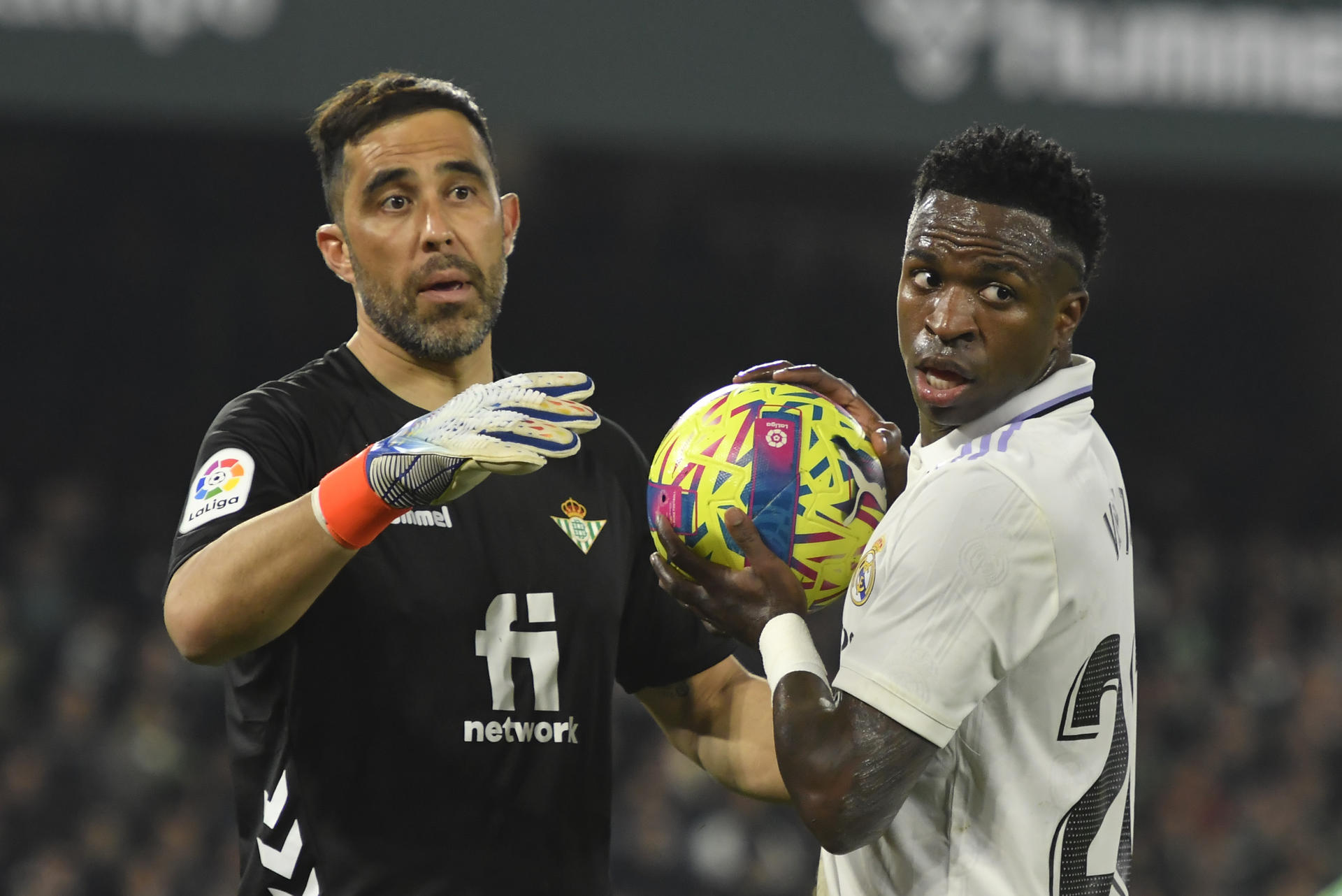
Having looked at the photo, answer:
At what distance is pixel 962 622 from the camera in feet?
8.44

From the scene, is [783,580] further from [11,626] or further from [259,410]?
[11,626]

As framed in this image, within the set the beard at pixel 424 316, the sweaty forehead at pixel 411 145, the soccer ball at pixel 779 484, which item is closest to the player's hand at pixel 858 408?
the soccer ball at pixel 779 484

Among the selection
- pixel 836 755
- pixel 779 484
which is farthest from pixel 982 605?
pixel 779 484

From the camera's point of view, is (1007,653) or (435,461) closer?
(1007,653)

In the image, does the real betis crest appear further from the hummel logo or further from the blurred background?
the blurred background

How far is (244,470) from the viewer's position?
3010 millimetres

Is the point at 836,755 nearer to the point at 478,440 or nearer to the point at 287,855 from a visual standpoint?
the point at 478,440

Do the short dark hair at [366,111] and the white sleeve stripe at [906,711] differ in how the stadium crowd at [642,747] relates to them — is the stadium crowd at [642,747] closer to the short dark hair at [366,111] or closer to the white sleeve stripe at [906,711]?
the short dark hair at [366,111]

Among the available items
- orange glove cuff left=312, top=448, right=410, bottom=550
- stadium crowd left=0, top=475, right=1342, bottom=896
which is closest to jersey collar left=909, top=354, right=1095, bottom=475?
orange glove cuff left=312, top=448, right=410, bottom=550

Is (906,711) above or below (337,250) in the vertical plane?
below

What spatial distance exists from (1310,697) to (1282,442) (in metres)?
4.44

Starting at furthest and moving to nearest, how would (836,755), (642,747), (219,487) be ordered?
→ (642,747) → (219,487) → (836,755)

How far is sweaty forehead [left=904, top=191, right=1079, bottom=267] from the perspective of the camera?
277cm

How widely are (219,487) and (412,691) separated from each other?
0.55m
